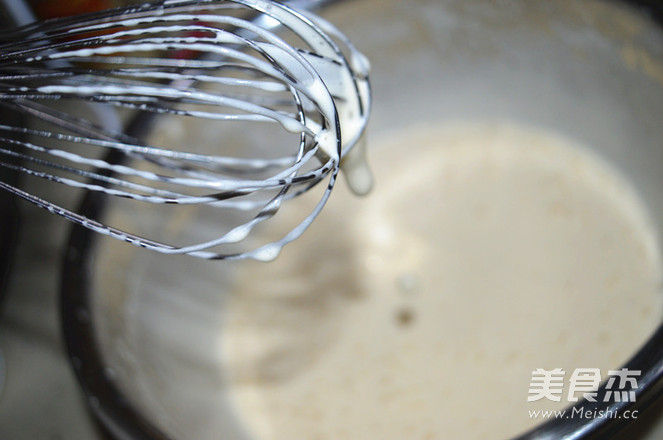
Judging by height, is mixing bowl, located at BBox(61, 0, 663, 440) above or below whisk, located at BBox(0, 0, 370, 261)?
below

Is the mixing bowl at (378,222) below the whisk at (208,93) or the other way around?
below

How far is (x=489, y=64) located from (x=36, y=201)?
0.41 metres

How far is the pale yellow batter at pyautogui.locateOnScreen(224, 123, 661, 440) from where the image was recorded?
1.60ft

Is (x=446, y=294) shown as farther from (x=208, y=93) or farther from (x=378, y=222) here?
(x=208, y=93)

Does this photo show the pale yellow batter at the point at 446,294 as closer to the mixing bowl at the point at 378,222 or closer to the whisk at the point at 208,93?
the mixing bowl at the point at 378,222

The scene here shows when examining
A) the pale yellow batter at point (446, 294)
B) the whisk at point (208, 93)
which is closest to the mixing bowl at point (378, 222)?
the pale yellow batter at point (446, 294)

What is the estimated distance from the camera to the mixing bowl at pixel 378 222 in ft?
1.54

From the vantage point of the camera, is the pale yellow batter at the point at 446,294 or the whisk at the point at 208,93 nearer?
the whisk at the point at 208,93

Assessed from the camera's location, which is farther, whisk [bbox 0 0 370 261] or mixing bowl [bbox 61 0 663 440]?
mixing bowl [bbox 61 0 663 440]

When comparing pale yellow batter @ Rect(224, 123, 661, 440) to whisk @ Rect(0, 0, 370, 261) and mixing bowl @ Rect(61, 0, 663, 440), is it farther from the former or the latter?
whisk @ Rect(0, 0, 370, 261)

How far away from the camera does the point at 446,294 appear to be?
1.82 ft

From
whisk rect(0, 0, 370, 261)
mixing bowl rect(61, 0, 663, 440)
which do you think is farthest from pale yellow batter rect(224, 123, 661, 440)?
whisk rect(0, 0, 370, 261)

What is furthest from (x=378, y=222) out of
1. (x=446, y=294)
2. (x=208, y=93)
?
(x=208, y=93)

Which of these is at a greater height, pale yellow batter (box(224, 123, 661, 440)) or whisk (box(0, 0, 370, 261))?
whisk (box(0, 0, 370, 261))
